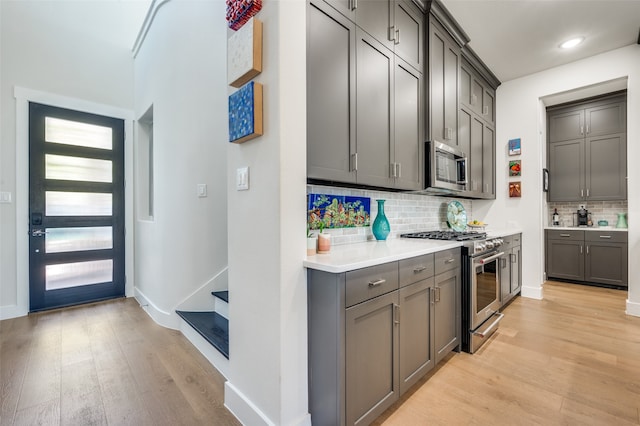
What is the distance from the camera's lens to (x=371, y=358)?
4.75 ft

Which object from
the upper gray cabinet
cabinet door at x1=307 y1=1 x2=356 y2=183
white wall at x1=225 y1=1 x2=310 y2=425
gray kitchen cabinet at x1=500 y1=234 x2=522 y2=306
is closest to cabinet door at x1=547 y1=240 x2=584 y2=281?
the upper gray cabinet

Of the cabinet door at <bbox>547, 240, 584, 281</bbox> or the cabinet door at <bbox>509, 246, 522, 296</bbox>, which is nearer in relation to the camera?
the cabinet door at <bbox>509, 246, 522, 296</bbox>

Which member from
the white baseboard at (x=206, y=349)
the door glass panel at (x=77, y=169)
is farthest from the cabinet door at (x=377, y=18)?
the door glass panel at (x=77, y=169)

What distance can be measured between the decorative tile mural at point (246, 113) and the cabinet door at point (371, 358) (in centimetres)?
99

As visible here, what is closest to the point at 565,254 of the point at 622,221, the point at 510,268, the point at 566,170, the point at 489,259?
the point at 622,221

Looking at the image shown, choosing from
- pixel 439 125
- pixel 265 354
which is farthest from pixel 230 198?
pixel 439 125

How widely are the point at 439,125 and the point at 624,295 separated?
3620 mm

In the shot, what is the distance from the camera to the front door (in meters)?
3.20

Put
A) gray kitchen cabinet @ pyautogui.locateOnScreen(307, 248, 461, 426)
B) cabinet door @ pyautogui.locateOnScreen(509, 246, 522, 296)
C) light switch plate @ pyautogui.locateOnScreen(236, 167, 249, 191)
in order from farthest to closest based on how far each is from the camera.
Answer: cabinet door @ pyautogui.locateOnScreen(509, 246, 522, 296) < light switch plate @ pyautogui.locateOnScreen(236, 167, 249, 191) < gray kitchen cabinet @ pyautogui.locateOnScreen(307, 248, 461, 426)

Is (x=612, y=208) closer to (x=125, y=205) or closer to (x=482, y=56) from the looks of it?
(x=482, y=56)

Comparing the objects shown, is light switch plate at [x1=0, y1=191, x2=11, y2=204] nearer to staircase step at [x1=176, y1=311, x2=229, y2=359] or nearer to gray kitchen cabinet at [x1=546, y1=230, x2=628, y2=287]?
staircase step at [x1=176, y1=311, x2=229, y2=359]

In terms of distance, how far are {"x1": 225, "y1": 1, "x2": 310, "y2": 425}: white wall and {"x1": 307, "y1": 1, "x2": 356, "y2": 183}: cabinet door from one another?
135mm

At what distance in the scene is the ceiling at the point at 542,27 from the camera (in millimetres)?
2586

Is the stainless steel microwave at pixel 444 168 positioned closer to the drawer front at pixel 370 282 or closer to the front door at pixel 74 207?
the drawer front at pixel 370 282
